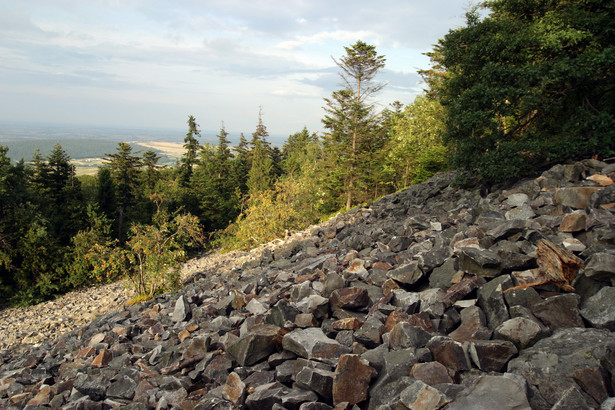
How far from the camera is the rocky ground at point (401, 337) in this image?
3.64 m

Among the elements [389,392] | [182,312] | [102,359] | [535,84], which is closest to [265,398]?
[389,392]

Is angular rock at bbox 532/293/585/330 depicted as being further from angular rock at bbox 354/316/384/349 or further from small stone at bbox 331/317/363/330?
small stone at bbox 331/317/363/330

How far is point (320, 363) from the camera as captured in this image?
4500 millimetres

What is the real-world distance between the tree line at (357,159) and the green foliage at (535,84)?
39mm

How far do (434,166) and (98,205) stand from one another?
31202mm

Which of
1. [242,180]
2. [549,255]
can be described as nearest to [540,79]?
[549,255]

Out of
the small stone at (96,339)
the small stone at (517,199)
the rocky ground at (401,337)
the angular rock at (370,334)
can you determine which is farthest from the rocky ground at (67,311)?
the small stone at (517,199)

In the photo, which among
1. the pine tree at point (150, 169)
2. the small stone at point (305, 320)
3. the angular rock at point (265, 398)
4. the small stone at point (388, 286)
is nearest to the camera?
the angular rock at point (265, 398)

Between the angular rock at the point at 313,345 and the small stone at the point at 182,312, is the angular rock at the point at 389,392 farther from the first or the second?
the small stone at the point at 182,312

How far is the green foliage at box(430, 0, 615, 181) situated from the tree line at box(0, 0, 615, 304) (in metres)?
0.04

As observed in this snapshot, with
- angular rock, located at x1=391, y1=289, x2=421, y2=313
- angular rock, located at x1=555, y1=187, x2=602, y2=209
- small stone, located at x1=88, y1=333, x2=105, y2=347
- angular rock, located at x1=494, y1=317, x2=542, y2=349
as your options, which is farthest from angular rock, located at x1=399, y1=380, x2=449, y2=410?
small stone, located at x1=88, y1=333, x2=105, y2=347

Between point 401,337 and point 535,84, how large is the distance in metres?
11.2

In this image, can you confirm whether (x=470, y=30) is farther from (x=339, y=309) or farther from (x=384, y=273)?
(x=339, y=309)

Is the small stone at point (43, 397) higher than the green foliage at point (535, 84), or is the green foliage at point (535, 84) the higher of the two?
the green foliage at point (535, 84)
